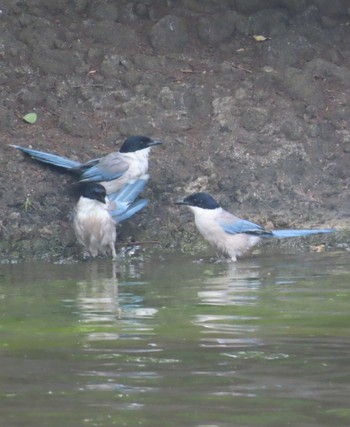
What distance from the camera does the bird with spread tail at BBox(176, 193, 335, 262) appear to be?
11617mm

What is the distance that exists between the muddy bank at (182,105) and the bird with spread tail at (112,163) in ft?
0.52

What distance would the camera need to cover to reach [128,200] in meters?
12.2

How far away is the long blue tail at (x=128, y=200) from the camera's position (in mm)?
12133

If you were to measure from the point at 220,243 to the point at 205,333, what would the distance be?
4.04 metres

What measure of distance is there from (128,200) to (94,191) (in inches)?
12.3

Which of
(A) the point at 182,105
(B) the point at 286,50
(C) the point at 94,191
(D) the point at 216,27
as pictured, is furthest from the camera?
(D) the point at 216,27

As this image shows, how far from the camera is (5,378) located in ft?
21.4

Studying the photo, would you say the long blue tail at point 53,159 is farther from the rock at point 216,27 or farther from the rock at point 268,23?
the rock at point 268,23

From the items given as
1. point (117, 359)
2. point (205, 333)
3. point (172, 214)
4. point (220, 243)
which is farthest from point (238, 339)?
point (172, 214)

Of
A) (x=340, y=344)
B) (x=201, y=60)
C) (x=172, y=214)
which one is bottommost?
(x=340, y=344)

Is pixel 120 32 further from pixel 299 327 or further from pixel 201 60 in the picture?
pixel 299 327

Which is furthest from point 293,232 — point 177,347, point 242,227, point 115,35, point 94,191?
point 177,347

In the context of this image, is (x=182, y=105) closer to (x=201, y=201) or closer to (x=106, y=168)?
(x=106, y=168)

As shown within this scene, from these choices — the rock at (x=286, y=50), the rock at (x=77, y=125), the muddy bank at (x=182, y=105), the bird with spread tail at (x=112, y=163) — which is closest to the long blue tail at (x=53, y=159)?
the bird with spread tail at (x=112, y=163)
